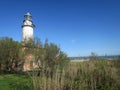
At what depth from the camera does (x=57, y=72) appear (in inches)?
515

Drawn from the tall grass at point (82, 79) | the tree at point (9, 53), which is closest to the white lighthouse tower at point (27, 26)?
the tree at point (9, 53)

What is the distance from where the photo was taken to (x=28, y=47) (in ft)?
92.1

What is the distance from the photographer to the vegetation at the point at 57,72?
1159cm

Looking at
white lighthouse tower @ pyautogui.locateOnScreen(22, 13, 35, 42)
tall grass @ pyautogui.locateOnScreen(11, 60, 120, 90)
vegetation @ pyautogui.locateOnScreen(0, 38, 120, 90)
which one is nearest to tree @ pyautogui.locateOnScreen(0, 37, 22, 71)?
vegetation @ pyautogui.locateOnScreen(0, 38, 120, 90)

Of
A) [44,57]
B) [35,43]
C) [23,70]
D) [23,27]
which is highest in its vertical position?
[23,27]

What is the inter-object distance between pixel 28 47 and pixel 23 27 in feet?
39.2

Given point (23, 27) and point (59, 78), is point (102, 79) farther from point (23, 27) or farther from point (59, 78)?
point (23, 27)

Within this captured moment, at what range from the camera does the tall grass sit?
10914 millimetres

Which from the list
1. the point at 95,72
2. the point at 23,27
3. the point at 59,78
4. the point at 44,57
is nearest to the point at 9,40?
the point at 44,57

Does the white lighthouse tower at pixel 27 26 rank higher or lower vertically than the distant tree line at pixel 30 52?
higher

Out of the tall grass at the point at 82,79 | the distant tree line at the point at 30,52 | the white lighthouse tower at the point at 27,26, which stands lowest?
the tall grass at the point at 82,79

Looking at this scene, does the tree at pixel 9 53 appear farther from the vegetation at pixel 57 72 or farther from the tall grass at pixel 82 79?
the tall grass at pixel 82 79

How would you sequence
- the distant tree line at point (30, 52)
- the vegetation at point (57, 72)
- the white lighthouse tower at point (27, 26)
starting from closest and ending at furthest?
the vegetation at point (57, 72) < the distant tree line at point (30, 52) < the white lighthouse tower at point (27, 26)

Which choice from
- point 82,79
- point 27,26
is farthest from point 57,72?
point 27,26
